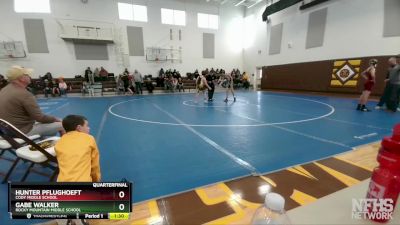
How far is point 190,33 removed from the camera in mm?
19297

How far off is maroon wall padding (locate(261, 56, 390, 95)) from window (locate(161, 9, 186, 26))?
9037 mm

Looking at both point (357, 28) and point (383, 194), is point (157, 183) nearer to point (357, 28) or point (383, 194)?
point (383, 194)

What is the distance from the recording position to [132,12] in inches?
675

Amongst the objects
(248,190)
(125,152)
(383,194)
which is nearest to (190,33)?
(125,152)

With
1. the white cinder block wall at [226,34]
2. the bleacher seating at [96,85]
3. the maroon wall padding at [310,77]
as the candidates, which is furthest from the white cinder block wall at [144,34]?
the maroon wall padding at [310,77]

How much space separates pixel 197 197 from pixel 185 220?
413 mm

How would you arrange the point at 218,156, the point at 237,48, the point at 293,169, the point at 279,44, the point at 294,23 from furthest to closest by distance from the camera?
the point at 237,48 → the point at 279,44 → the point at 294,23 → the point at 218,156 → the point at 293,169

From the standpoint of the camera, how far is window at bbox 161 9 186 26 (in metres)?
18.3

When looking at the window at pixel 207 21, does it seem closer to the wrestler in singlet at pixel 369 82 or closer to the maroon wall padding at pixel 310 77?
the maroon wall padding at pixel 310 77

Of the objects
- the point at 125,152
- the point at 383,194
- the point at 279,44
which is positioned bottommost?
the point at 125,152

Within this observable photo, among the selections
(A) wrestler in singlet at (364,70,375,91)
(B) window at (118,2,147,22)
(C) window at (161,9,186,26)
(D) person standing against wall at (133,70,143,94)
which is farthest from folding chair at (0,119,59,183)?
(C) window at (161,9,186,26)
